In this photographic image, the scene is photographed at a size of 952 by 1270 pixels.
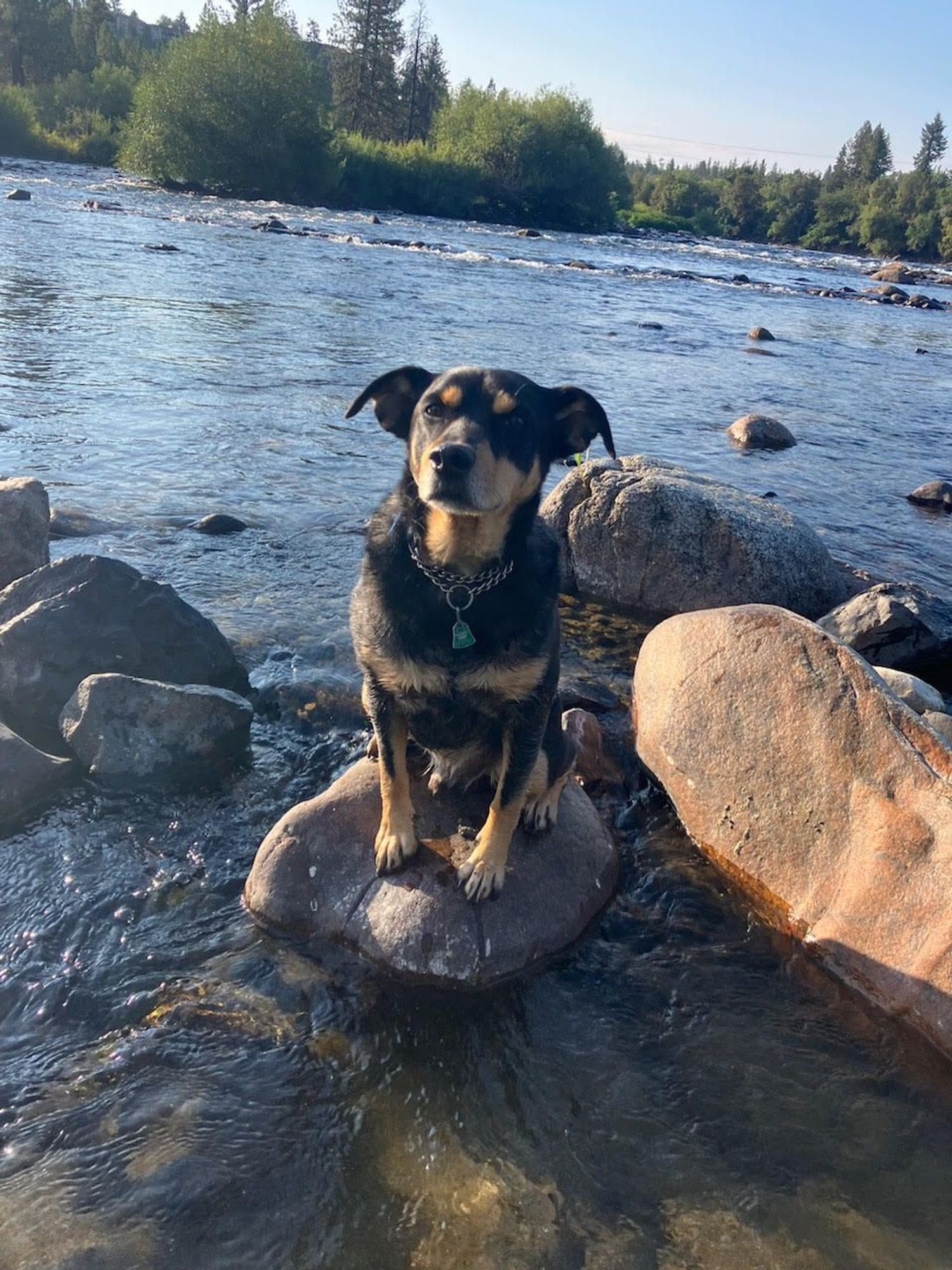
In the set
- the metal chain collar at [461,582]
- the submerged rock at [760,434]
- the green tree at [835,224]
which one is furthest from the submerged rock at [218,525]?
the green tree at [835,224]

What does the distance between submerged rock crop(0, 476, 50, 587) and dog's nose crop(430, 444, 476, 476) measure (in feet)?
14.2

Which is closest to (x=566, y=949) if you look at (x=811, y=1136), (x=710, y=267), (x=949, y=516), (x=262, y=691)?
(x=811, y=1136)

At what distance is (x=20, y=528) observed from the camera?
22.2ft

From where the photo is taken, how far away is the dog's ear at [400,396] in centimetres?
450

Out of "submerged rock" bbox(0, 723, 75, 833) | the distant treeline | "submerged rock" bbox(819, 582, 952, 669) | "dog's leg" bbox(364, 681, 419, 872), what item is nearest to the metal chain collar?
"dog's leg" bbox(364, 681, 419, 872)

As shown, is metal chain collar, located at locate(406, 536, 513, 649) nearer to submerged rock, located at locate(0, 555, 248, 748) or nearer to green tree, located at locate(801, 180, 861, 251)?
submerged rock, located at locate(0, 555, 248, 748)

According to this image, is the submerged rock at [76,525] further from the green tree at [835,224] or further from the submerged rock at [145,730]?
the green tree at [835,224]

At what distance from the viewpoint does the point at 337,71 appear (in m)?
86.1

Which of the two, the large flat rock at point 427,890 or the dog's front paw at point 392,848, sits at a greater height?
the dog's front paw at point 392,848

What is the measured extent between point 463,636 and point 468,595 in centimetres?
21

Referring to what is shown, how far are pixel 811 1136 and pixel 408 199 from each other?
65771 millimetres

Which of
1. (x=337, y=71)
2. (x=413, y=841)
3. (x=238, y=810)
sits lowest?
(x=238, y=810)

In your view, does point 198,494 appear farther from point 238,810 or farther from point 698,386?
point 698,386

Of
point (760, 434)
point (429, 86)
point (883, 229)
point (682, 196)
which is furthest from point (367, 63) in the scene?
point (760, 434)
